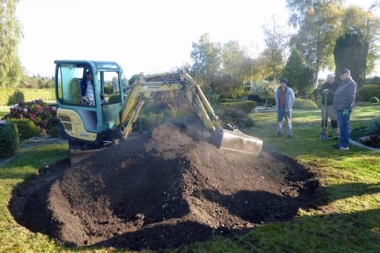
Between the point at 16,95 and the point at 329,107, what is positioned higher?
the point at 16,95

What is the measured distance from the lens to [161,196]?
474 cm

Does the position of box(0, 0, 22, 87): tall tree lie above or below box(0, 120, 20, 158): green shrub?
above

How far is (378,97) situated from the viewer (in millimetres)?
23438

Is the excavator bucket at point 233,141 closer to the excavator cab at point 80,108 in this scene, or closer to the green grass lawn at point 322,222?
the green grass lawn at point 322,222

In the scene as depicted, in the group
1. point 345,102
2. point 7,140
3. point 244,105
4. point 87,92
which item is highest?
point 87,92

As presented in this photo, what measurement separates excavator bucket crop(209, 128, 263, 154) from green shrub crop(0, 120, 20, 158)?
5730mm

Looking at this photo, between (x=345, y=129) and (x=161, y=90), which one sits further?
(x=345, y=129)

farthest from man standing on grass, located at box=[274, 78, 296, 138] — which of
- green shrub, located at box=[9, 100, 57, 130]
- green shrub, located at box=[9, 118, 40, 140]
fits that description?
green shrub, located at box=[9, 100, 57, 130]

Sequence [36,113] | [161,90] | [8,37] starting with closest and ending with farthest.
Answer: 1. [161,90]
2. [36,113]
3. [8,37]

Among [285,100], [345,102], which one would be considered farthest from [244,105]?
[345,102]

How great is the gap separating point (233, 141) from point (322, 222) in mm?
2486

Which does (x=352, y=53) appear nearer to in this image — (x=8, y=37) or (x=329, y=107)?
(x=329, y=107)

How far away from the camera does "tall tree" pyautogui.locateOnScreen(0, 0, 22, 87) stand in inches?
1215

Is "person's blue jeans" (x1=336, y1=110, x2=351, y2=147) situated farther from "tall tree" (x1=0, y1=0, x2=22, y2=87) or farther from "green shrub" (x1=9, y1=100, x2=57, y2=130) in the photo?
"tall tree" (x1=0, y1=0, x2=22, y2=87)
